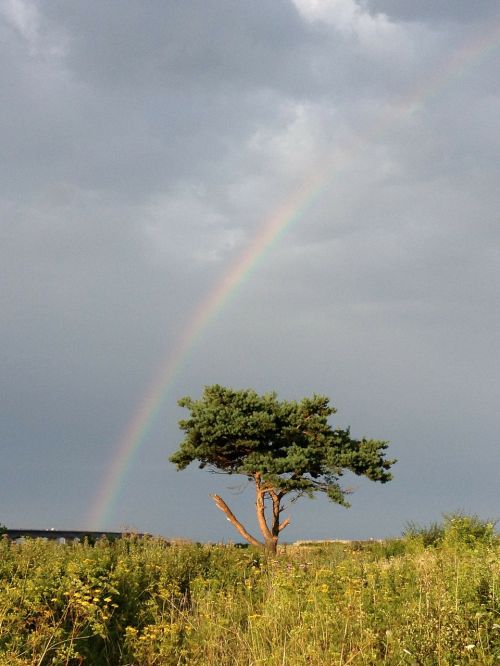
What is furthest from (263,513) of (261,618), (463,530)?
(261,618)

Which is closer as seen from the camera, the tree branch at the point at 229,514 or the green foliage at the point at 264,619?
the green foliage at the point at 264,619

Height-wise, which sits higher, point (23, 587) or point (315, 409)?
point (315, 409)

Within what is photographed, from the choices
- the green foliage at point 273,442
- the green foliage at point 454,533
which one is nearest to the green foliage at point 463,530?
the green foliage at point 454,533

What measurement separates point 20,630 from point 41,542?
273 inches

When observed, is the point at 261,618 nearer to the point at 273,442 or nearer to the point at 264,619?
the point at 264,619

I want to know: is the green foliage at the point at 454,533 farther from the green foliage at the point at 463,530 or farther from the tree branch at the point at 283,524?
the tree branch at the point at 283,524

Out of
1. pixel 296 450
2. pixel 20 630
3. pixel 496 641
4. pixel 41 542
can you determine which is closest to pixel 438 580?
A: pixel 496 641

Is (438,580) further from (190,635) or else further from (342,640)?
(190,635)

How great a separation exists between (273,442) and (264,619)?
74.8 feet

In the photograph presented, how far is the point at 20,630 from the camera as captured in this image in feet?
26.9

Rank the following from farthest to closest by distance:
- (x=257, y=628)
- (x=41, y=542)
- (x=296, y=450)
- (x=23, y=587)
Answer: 1. (x=296, y=450)
2. (x=41, y=542)
3. (x=23, y=587)
4. (x=257, y=628)

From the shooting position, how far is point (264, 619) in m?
8.29

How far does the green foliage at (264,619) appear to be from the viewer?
685cm

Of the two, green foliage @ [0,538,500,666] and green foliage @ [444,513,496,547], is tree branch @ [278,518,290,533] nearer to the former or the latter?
green foliage @ [444,513,496,547]
